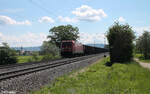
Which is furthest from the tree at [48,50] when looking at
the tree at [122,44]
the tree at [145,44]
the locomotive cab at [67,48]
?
the tree at [145,44]

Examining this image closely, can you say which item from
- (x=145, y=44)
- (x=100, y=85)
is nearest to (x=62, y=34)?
(x=145, y=44)

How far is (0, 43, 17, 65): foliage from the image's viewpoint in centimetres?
2338

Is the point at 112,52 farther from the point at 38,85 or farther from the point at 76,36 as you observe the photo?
the point at 76,36

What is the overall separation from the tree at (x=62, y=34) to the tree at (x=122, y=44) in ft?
212

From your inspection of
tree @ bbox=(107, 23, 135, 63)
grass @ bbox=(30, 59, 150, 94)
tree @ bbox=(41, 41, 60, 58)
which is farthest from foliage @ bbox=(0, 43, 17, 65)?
grass @ bbox=(30, 59, 150, 94)

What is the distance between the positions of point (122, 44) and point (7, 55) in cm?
1511

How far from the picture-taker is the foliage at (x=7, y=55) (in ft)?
76.7

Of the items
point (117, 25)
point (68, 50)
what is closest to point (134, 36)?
point (117, 25)

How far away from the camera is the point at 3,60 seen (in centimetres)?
2348

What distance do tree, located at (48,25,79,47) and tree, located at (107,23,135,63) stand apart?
6450 centimetres

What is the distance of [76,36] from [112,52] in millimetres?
68149

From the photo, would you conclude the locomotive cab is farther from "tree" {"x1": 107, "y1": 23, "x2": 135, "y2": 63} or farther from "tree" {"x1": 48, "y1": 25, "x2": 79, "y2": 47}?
"tree" {"x1": 48, "y1": 25, "x2": 79, "y2": 47}

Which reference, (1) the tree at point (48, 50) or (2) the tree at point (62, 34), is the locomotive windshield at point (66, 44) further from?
(2) the tree at point (62, 34)

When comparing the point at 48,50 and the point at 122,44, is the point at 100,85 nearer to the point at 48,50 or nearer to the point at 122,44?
the point at 122,44
